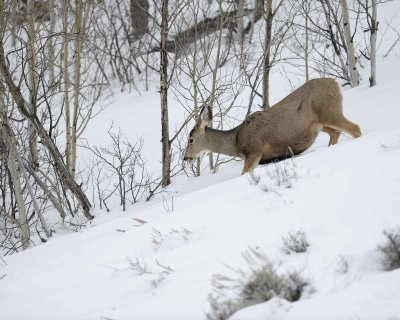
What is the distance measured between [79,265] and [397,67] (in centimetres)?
1098

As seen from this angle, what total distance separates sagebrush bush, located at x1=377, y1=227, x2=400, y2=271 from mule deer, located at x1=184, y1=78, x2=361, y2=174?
4.88m

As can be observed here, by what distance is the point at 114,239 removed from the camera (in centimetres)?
512

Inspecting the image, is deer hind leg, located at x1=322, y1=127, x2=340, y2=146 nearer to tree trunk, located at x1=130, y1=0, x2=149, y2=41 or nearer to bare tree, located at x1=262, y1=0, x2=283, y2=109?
bare tree, located at x1=262, y1=0, x2=283, y2=109

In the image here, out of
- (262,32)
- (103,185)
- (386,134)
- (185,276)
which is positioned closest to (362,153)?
(386,134)

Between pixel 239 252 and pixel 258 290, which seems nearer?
pixel 258 290

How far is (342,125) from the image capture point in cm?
793

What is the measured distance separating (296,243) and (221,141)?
5.49 metres

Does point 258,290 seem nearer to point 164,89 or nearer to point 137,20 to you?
point 164,89

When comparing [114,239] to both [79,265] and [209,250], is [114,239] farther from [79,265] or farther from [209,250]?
[209,250]

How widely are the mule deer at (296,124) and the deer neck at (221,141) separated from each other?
247 mm

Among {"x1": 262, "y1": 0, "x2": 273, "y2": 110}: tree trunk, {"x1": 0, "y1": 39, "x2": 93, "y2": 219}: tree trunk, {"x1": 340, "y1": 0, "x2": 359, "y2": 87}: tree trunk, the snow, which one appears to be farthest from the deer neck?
{"x1": 340, "y1": 0, "x2": 359, "y2": 87}: tree trunk

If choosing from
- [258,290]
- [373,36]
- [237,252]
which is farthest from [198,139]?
[258,290]

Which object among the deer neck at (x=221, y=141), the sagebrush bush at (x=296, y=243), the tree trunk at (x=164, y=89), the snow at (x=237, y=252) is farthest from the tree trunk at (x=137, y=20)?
the sagebrush bush at (x=296, y=243)

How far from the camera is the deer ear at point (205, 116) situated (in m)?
8.80
